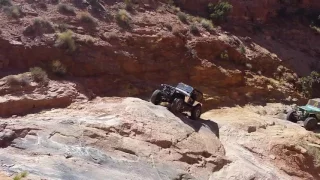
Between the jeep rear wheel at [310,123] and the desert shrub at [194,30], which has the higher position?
the desert shrub at [194,30]

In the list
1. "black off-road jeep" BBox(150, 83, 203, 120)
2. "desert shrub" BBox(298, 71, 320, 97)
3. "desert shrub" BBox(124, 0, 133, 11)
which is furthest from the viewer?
"desert shrub" BBox(298, 71, 320, 97)

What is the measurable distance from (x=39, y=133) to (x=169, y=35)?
10.8 meters

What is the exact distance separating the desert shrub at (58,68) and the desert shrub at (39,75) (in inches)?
21.2

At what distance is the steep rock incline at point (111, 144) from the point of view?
1062cm

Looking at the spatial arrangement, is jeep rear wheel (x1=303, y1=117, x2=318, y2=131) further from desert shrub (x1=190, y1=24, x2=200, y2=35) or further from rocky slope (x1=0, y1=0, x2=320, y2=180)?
desert shrub (x1=190, y1=24, x2=200, y2=35)

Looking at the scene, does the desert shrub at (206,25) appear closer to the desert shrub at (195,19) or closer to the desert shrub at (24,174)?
the desert shrub at (195,19)

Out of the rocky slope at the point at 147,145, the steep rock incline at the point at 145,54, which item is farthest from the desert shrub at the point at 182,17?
the rocky slope at the point at 147,145

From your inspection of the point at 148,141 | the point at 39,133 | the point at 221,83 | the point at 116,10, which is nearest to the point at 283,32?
the point at 221,83

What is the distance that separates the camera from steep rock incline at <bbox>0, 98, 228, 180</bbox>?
1062 centimetres

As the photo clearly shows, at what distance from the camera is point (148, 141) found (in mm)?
13391

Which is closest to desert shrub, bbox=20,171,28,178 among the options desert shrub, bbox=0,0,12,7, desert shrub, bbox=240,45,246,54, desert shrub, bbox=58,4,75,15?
desert shrub, bbox=0,0,12,7

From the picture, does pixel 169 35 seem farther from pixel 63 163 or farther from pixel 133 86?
pixel 63 163

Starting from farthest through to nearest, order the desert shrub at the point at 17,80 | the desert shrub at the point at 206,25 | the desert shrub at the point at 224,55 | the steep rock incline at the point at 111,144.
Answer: the desert shrub at the point at 206,25
the desert shrub at the point at 224,55
the desert shrub at the point at 17,80
the steep rock incline at the point at 111,144

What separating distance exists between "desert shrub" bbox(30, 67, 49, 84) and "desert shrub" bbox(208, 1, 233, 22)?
1305 cm
